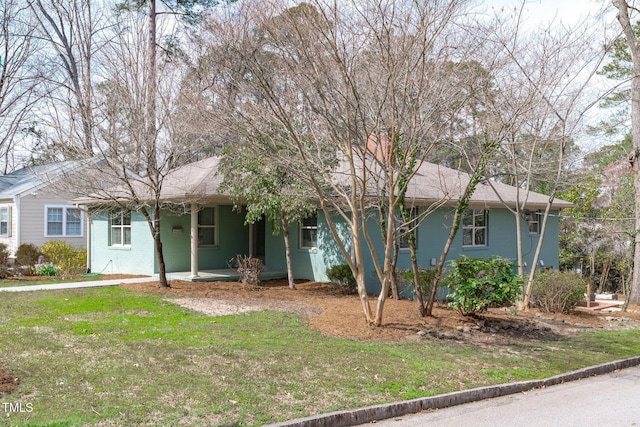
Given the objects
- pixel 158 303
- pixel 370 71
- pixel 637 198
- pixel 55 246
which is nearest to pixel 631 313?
pixel 637 198

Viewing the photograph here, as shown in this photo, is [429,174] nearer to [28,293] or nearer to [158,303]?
[158,303]

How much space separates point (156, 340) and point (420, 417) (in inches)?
154

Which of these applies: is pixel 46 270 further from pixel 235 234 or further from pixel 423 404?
pixel 423 404

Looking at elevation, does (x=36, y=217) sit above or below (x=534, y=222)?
above

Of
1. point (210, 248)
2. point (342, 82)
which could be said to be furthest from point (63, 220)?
point (342, 82)

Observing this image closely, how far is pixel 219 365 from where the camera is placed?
22.7ft

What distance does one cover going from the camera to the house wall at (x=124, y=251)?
683 inches

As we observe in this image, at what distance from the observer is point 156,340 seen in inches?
315

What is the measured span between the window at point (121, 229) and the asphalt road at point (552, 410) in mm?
13951

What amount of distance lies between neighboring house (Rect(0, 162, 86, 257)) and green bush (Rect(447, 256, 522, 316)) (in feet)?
55.4

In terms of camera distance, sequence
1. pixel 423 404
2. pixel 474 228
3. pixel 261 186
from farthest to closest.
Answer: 1. pixel 474 228
2. pixel 261 186
3. pixel 423 404

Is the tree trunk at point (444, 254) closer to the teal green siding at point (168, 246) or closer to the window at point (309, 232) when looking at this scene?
the window at point (309, 232)

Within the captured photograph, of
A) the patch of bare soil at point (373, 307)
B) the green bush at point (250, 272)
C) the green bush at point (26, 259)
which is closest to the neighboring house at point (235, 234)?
the green bush at point (250, 272)

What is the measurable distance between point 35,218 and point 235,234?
32.6 feet
